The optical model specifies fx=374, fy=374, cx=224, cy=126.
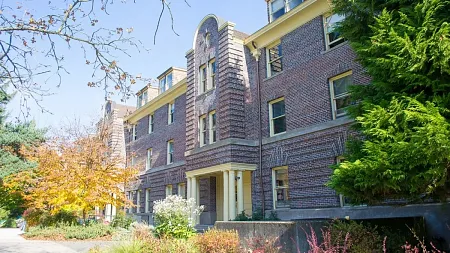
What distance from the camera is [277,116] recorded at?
1755 centimetres

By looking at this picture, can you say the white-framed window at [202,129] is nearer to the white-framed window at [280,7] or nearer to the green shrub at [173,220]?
the white-framed window at [280,7]

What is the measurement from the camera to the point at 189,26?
6.30m

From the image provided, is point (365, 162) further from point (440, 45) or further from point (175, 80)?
point (175, 80)

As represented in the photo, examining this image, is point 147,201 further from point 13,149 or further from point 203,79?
point 13,149

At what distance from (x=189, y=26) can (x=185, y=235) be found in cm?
856

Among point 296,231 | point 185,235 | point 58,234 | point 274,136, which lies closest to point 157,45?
point 296,231

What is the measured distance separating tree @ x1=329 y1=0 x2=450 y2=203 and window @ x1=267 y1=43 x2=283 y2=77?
9680mm

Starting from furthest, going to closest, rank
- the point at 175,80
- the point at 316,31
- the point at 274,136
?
the point at 175,80
the point at 274,136
the point at 316,31

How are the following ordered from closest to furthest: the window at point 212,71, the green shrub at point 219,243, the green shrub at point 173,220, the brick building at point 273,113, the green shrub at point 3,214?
the green shrub at point 219,243
the green shrub at point 173,220
the brick building at point 273,113
the window at point 212,71
the green shrub at point 3,214

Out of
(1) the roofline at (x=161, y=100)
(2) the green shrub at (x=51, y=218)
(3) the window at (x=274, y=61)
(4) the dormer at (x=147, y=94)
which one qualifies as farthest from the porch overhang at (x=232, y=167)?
(4) the dormer at (x=147, y=94)

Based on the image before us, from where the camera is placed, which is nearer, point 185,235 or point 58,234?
point 185,235

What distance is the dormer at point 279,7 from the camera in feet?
58.5

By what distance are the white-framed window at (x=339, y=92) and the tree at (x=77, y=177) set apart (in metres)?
13.4

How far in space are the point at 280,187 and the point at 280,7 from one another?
344 inches
